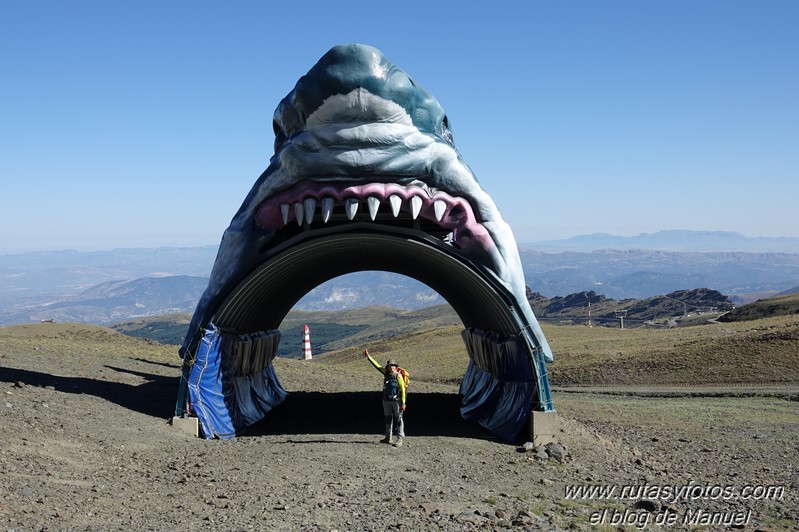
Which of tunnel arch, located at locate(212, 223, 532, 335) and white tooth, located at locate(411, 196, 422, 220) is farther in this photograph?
tunnel arch, located at locate(212, 223, 532, 335)

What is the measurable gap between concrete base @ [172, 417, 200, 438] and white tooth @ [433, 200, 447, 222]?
6.12 m

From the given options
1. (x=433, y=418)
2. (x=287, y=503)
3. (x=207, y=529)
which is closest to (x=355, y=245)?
(x=433, y=418)

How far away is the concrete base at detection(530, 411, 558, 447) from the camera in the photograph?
16.4 m

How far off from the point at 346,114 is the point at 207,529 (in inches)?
337

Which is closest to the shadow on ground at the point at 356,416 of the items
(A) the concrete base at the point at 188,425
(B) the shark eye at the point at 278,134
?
(A) the concrete base at the point at 188,425

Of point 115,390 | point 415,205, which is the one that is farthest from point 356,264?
point 415,205

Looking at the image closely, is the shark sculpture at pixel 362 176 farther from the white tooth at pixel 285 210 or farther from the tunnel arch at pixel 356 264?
the tunnel arch at pixel 356 264

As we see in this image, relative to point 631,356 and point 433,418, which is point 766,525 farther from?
point 631,356

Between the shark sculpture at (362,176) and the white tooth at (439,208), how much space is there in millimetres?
24

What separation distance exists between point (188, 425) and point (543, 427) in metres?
6.83

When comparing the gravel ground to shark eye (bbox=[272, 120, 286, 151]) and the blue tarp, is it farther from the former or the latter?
shark eye (bbox=[272, 120, 286, 151])

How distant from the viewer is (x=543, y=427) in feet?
53.7

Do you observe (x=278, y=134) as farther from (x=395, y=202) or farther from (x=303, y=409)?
(x=303, y=409)

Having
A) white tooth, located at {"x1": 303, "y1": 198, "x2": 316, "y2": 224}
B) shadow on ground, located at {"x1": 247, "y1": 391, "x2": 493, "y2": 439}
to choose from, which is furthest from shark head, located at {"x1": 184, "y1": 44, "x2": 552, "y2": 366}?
shadow on ground, located at {"x1": 247, "y1": 391, "x2": 493, "y2": 439}
